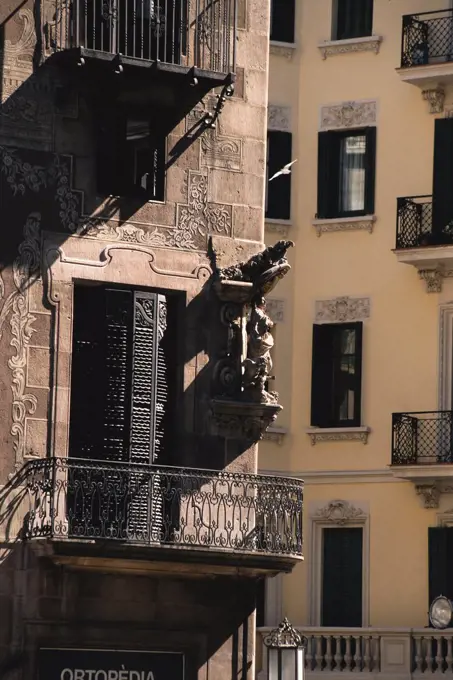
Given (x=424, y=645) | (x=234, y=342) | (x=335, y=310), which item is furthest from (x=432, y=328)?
(x=234, y=342)

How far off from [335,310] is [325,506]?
141 inches

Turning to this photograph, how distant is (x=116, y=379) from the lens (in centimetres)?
3356

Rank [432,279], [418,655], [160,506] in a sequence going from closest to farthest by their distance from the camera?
[160,506], [418,655], [432,279]

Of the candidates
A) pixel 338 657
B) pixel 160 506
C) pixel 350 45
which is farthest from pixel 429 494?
pixel 160 506

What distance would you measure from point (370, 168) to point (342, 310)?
2.65 m

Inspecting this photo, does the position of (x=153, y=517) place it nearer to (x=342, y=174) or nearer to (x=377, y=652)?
(x=377, y=652)

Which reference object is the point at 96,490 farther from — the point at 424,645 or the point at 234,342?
the point at 424,645

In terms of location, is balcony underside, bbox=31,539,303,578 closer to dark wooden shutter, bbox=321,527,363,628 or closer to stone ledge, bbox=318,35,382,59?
dark wooden shutter, bbox=321,527,363,628

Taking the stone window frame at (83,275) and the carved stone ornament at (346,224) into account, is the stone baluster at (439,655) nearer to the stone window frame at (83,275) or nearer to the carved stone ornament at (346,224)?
the carved stone ornament at (346,224)

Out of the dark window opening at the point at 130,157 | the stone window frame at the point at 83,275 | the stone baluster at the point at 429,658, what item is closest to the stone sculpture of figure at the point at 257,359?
the stone window frame at the point at 83,275

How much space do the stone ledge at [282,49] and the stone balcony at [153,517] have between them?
49.8 ft

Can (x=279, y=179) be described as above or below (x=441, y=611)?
above

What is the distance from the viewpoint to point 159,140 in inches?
1361

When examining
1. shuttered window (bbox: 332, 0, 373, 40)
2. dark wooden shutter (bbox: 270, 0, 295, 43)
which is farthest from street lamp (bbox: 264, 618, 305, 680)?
dark wooden shutter (bbox: 270, 0, 295, 43)
